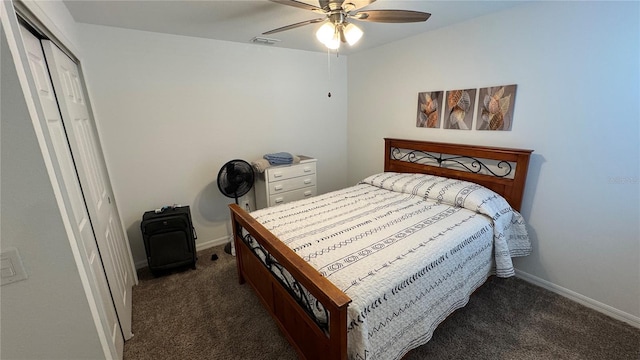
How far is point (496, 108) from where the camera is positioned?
2.35 meters

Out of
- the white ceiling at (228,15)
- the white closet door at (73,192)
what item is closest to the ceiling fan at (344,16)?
the white ceiling at (228,15)

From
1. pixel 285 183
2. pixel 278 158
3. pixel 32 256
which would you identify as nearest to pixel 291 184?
pixel 285 183

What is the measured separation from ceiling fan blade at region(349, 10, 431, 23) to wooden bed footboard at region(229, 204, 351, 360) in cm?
152

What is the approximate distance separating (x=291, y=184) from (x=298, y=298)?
1829 millimetres

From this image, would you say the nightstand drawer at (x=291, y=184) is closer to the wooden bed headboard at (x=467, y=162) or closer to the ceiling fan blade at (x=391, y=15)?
the wooden bed headboard at (x=467, y=162)

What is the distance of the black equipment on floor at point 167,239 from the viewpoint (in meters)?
2.44

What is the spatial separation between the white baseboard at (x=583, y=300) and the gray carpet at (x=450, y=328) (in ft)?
0.16

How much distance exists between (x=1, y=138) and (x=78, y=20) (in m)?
1.95

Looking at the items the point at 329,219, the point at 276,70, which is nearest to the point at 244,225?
the point at 329,219

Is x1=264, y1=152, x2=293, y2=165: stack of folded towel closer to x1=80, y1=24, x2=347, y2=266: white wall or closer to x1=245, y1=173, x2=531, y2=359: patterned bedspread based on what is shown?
x1=80, y1=24, x2=347, y2=266: white wall

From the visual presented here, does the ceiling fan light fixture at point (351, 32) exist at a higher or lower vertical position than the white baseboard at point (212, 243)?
higher

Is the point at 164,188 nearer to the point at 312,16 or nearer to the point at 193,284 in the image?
the point at 193,284

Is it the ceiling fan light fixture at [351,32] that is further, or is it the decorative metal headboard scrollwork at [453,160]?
the decorative metal headboard scrollwork at [453,160]

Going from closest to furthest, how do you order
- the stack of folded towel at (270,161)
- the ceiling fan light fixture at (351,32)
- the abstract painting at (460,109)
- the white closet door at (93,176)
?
1. the white closet door at (93,176)
2. the ceiling fan light fixture at (351,32)
3. the abstract painting at (460,109)
4. the stack of folded towel at (270,161)
